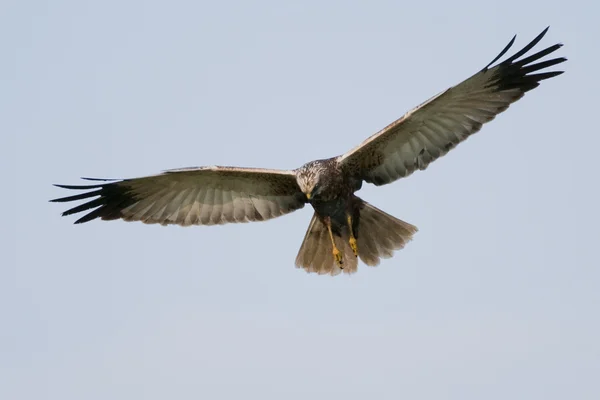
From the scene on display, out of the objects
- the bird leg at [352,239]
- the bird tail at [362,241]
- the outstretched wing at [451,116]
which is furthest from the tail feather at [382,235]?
the outstretched wing at [451,116]

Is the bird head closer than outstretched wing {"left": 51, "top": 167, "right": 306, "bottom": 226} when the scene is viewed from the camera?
Yes

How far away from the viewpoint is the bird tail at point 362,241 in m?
14.1

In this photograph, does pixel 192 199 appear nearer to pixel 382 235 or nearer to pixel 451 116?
pixel 382 235

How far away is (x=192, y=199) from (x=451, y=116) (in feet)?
10.9

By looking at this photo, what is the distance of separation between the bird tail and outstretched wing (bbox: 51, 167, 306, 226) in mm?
484

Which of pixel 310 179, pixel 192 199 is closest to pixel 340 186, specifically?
pixel 310 179

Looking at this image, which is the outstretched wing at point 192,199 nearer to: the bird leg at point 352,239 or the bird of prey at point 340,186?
the bird of prey at point 340,186

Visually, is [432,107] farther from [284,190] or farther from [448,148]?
[284,190]

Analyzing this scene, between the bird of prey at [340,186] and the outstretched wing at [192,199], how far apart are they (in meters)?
0.01

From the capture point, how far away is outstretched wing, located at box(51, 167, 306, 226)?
14.3 m

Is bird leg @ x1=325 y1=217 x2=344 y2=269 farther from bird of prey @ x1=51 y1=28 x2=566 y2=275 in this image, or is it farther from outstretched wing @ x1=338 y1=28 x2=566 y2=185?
outstretched wing @ x1=338 y1=28 x2=566 y2=185

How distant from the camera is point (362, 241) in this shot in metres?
14.2

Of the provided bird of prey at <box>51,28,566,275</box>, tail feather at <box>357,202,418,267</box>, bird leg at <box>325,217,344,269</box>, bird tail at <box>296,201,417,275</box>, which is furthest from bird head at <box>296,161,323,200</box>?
tail feather at <box>357,202,418,267</box>

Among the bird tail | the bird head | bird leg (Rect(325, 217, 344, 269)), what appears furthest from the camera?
the bird tail
